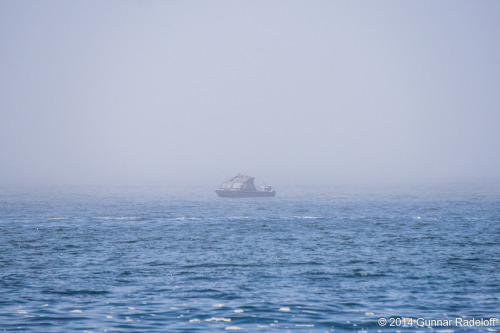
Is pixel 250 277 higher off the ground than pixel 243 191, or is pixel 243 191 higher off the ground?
pixel 243 191

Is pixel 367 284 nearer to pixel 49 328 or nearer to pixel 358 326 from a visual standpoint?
pixel 358 326

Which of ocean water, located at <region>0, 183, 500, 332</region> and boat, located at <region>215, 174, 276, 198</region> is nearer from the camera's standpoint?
ocean water, located at <region>0, 183, 500, 332</region>

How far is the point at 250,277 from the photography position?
39.5 meters

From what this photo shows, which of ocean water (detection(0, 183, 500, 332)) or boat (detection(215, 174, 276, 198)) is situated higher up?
boat (detection(215, 174, 276, 198))

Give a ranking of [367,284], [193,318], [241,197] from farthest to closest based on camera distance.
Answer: [241,197], [367,284], [193,318]

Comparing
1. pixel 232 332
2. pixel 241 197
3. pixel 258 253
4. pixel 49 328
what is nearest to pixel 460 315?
pixel 232 332

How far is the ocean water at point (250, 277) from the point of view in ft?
→ 94.2

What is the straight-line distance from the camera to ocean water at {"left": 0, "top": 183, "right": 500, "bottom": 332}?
2872 centimetres

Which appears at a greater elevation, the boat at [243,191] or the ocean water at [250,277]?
the boat at [243,191]

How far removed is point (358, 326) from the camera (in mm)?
27656

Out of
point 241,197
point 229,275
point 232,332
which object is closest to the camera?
point 232,332

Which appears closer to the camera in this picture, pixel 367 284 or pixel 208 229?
pixel 367 284

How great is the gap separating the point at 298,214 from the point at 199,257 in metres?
46.8

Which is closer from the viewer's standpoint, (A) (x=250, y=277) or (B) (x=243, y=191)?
(A) (x=250, y=277)
